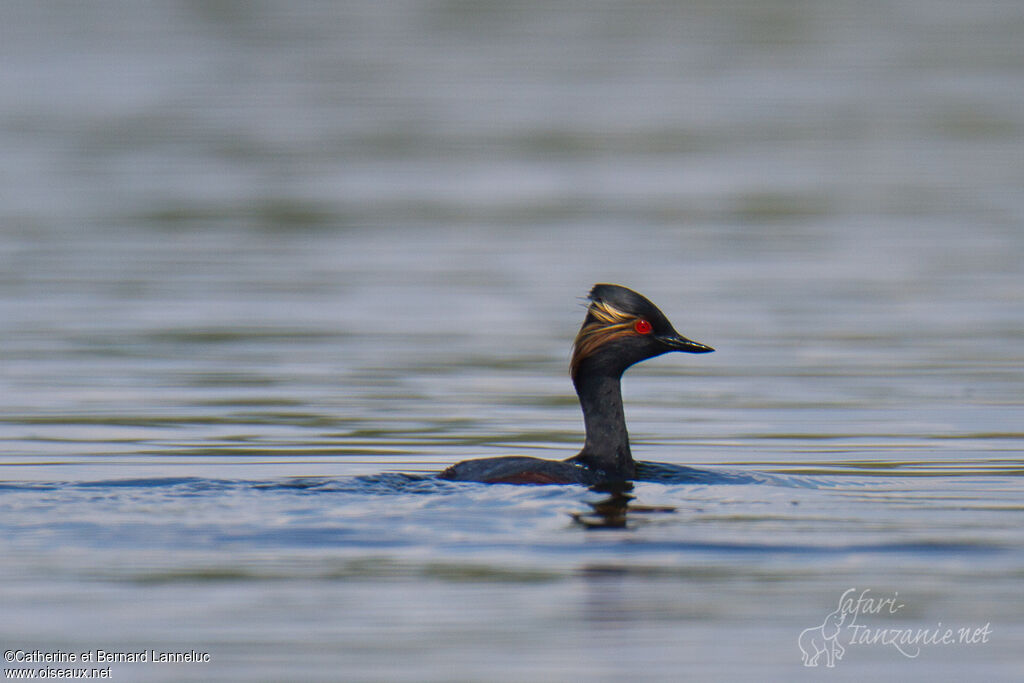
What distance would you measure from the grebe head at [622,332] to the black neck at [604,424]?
0.26 feet

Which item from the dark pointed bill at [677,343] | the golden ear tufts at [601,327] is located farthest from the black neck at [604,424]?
the dark pointed bill at [677,343]

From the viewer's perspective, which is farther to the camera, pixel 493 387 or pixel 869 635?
pixel 493 387

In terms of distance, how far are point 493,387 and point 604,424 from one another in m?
4.18

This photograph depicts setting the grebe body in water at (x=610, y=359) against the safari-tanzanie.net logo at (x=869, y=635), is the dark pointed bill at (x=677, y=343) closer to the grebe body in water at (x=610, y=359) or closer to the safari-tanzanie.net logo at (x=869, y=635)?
the grebe body in water at (x=610, y=359)

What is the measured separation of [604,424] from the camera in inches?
415

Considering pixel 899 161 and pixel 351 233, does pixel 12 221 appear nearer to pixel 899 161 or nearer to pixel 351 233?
pixel 351 233

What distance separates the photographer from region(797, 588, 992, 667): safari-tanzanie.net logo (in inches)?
273

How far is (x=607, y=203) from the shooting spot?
27344 millimetres

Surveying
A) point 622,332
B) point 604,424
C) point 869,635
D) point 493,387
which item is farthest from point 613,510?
point 493,387

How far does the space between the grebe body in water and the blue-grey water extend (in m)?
0.56

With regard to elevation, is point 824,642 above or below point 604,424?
below

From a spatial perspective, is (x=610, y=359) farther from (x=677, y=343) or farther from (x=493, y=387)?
(x=493, y=387)

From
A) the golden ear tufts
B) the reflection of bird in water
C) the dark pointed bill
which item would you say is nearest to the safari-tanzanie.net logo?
the reflection of bird in water

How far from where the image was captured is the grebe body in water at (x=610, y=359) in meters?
10.3
